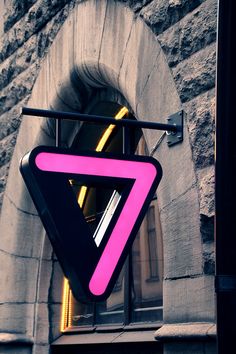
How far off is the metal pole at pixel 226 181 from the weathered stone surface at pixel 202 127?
202 centimetres

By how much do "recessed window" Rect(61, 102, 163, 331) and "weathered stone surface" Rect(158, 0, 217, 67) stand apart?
1075mm

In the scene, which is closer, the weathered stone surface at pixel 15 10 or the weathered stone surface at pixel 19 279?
the weathered stone surface at pixel 19 279

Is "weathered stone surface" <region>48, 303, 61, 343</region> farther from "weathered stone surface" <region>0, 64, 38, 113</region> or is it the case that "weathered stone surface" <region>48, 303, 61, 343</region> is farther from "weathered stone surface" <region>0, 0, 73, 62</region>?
"weathered stone surface" <region>0, 0, 73, 62</region>

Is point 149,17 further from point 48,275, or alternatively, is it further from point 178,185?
point 48,275

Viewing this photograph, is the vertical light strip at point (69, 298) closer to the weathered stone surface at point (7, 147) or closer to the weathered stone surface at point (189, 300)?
the weathered stone surface at point (7, 147)

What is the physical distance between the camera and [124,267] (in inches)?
276

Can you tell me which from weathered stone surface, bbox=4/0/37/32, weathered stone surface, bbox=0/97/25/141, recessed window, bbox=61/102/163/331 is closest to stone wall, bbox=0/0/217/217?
recessed window, bbox=61/102/163/331

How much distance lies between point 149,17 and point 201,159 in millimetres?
1389

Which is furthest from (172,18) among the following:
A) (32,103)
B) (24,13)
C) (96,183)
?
(24,13)

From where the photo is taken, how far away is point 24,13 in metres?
9.13

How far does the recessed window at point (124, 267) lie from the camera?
6.58 metres

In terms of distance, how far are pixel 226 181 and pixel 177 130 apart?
8.01 ft

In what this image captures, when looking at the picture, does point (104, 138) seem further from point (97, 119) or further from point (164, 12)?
point (97, 119)

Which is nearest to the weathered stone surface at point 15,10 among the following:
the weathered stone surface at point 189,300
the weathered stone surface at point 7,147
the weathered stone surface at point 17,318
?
the weathered stone surface at point 7,147
